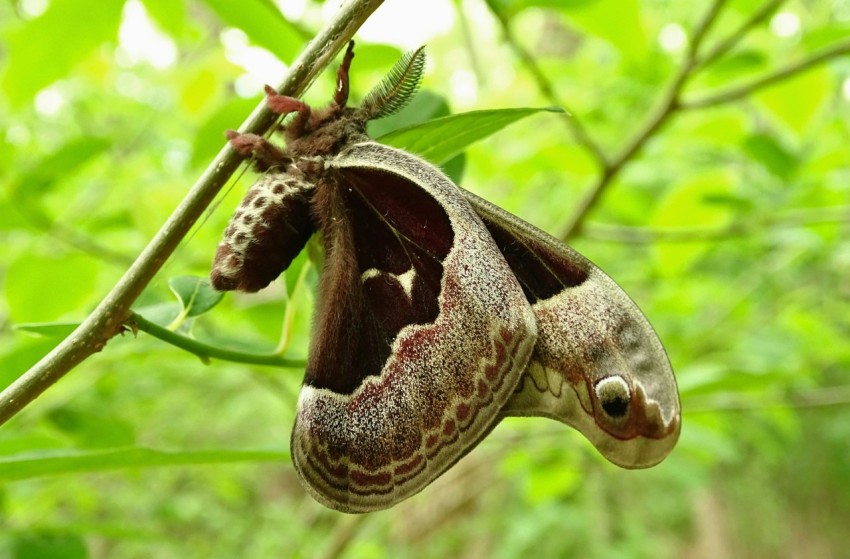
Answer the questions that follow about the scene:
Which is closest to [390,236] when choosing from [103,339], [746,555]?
→ [103,339]

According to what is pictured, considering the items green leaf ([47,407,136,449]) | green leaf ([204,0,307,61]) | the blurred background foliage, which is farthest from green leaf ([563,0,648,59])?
green leaf ([47,407,136,449])

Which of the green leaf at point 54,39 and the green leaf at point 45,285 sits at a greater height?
the green leaf at point 54,39

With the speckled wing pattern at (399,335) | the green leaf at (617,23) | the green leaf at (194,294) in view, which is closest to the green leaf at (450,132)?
the speckled wing pattern at (399,335)

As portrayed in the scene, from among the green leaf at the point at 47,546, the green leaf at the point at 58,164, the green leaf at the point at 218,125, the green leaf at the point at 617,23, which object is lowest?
the green leaf at the point at 47,546

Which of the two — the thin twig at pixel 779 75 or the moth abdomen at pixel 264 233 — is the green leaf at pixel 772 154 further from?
the moth abdomen at pixel 264 233

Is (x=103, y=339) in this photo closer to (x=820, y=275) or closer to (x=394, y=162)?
(x=394, y=162)

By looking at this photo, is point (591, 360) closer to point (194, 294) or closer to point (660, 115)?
point (194, 294)
